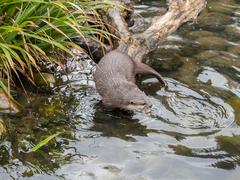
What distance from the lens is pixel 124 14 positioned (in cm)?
647

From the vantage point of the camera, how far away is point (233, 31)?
23.5ft

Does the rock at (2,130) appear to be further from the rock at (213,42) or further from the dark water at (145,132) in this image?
the rock at (213,42)

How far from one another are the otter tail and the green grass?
2.15 feet

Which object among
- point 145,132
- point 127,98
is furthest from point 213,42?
point 145,132

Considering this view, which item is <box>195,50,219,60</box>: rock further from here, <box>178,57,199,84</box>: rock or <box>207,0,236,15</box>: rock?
<box>207,0,236,15</box>: rock

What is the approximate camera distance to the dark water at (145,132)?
4227mm

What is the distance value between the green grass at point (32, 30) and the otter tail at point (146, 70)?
25.8 inches

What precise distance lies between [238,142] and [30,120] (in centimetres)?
181

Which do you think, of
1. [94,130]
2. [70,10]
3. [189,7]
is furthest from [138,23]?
[94,130]

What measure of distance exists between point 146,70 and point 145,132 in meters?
1.05

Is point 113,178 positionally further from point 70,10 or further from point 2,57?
point 70,10

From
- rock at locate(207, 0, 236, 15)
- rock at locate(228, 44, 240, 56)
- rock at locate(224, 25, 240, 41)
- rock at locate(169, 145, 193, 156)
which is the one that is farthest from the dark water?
rock at locate(207, 0, 236, 15)

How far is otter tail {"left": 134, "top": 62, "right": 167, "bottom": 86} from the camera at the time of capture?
563cm

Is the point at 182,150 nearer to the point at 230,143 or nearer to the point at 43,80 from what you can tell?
the point at 230,143
